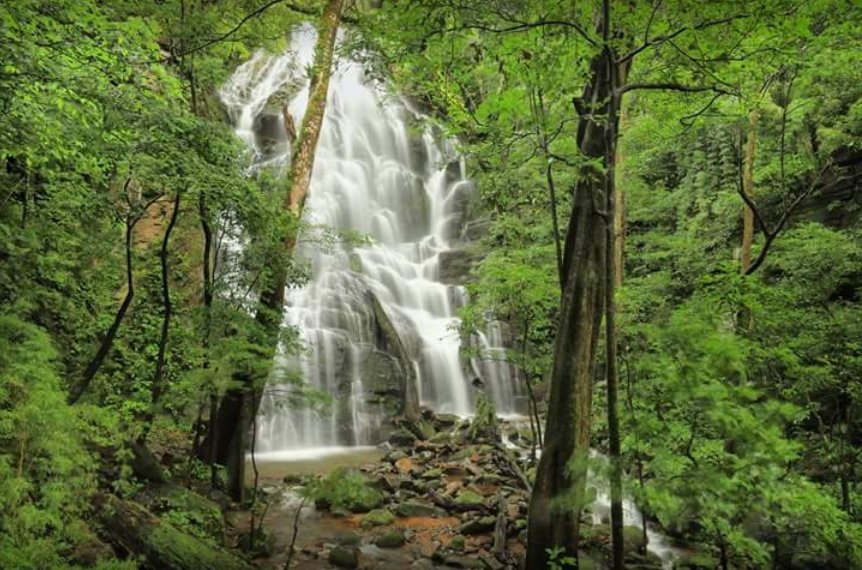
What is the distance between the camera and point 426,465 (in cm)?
1058

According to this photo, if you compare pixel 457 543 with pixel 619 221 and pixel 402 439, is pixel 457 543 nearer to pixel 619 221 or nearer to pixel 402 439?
pixel 402 439

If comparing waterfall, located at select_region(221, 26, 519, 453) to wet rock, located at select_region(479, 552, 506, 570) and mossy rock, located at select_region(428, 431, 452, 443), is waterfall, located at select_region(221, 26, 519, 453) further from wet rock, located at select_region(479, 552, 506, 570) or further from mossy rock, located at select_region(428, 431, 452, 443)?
wet rock, located at select_region(479, 552, 506, 570)

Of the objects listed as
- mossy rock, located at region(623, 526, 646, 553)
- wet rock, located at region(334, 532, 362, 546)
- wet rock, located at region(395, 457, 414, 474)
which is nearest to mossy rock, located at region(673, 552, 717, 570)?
mossy rock, located at region(623, 526, 646, 553)

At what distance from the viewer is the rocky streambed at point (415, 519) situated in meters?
6.11

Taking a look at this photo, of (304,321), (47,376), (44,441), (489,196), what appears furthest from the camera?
(304,321)

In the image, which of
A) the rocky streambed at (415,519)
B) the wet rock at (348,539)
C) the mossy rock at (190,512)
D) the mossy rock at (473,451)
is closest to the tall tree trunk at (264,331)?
the rocky streambed at (415,519)

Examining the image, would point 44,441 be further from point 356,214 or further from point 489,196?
point 356,214

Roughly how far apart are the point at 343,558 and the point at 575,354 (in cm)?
360

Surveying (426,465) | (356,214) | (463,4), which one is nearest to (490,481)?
(426,465)

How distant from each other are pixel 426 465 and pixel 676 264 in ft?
36.5

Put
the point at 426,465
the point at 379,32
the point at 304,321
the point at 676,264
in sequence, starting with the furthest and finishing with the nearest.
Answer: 1. the point at 676,264
2. the point at 304,321
3. the point at 426,465
4. the point at 379,32

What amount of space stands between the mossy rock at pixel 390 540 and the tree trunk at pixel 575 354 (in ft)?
7.13

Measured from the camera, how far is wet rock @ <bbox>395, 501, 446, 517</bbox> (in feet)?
26.0

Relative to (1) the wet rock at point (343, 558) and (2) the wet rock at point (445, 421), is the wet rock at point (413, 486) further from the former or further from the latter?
(2) the wet rock at point (445, 421)
